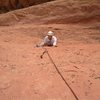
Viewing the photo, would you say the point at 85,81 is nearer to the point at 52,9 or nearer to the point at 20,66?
the point at 20,66

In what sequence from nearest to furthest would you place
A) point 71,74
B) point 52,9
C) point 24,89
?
point 24,89
point 71,74
point 52,9

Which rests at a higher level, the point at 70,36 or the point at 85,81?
the point at 85,81

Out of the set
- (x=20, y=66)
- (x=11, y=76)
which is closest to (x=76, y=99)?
(x=11, y=76)

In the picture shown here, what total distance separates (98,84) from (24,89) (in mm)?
1531

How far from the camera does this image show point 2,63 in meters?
7.07

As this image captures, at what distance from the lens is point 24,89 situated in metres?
5.43

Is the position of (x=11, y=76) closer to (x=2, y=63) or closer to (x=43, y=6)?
(x=2, y=63)

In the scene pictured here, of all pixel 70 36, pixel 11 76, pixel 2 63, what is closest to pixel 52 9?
pixel 70 36

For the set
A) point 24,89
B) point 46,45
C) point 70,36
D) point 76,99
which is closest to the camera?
point 76,99

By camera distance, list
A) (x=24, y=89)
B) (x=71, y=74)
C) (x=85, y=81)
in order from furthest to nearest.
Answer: (x=71, y=74), (x=85, y=81), (x=24, y=89)

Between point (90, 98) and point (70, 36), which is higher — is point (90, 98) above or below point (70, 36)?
above

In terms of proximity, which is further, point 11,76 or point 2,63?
point 2,63

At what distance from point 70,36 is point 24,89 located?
7.82m

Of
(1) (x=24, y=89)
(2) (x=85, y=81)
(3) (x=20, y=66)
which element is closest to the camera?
(1) (x=24, y=89)
